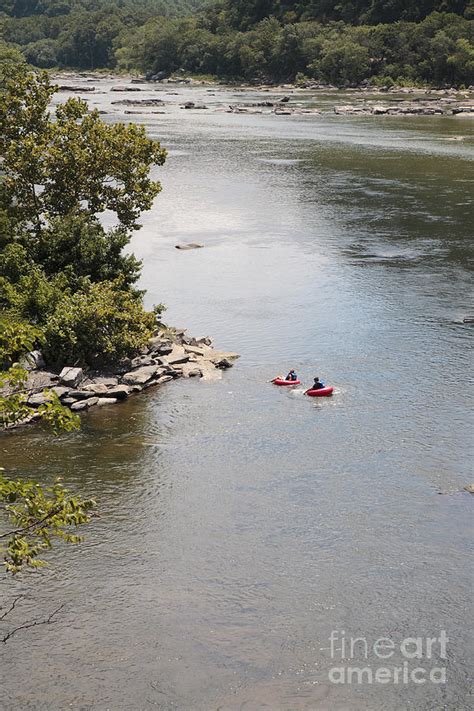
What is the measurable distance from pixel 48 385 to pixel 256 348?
41.8ft

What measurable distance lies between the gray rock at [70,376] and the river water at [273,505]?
2314 millimetres

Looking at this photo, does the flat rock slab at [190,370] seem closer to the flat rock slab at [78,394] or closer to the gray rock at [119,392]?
the gray rock at [119,392]

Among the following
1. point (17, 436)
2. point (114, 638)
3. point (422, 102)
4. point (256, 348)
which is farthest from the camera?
point (422, 102)

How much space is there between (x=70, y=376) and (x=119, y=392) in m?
2.43

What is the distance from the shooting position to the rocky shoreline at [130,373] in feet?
141

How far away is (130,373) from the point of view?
45.9 metres

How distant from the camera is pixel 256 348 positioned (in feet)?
167

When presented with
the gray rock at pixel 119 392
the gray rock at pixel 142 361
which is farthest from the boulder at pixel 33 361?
the gray rock at pixel 142 361

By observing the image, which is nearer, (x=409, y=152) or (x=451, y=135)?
(x=409, y=152)

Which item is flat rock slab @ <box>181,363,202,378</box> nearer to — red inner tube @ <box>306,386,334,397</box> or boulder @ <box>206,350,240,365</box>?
boulder @ <box>206,350,240,365</box>

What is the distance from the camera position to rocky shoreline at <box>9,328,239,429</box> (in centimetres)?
4286

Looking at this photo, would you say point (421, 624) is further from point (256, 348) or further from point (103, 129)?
point (103, 129)

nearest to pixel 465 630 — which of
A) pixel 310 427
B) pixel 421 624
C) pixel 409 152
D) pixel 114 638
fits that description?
pixel 421 624

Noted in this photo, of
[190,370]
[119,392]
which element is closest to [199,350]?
[190,370]
